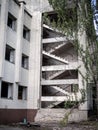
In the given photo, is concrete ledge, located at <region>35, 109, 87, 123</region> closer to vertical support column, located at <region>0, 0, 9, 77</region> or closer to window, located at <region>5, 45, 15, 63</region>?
window, located at <region>5, 45, 15, 63</region>

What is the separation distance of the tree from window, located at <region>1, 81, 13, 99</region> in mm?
12842

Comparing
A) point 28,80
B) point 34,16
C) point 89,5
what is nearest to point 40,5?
point 34,16

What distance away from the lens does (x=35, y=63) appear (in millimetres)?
23578

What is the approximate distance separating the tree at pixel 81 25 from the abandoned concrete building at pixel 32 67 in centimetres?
1153

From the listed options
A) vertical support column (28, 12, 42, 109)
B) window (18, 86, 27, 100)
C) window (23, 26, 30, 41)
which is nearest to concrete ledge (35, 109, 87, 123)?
vertical support column (28, 12, 42, 109)

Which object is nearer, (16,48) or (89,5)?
(89,5)

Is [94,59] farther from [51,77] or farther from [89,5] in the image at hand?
[51,77]

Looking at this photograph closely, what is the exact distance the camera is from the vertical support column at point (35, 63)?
74.9 feet

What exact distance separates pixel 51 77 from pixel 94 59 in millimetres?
16287

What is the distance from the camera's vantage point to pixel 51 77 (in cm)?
2345

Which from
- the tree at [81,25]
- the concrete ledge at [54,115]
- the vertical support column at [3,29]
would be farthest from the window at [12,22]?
the tree at [81,25]

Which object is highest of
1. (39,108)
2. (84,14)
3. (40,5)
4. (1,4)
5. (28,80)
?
(40,5)

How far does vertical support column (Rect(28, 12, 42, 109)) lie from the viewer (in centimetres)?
2284

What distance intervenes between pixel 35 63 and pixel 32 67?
0.48m
